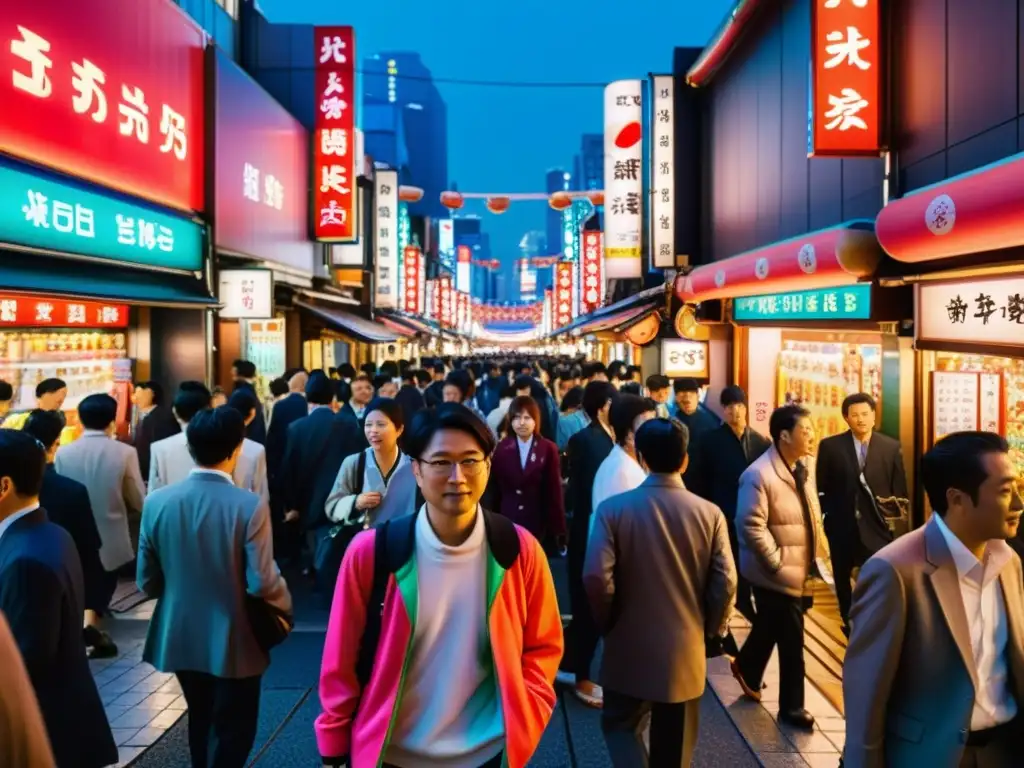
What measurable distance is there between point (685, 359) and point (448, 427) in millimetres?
12932

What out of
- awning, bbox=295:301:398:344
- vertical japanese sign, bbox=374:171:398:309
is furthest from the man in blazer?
vertical japanese sign, bbox=374:171:398:309

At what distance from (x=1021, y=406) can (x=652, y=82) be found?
1103cm

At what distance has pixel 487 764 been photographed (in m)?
2.70

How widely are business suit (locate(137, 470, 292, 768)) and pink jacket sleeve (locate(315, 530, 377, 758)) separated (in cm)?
131

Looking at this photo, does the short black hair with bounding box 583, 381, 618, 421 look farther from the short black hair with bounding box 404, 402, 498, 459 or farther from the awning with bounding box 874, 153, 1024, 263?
the short black hair with bounding box 404, 402, 498, 459

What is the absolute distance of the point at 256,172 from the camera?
50.1 feet

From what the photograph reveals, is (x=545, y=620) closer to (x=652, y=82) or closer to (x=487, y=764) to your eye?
(x=487, y=764)

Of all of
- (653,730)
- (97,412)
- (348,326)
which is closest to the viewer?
(653,730)

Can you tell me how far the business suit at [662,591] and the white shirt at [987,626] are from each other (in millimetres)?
1293

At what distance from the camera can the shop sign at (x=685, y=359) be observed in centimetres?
1512

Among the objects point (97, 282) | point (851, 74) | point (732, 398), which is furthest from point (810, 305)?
point (97, 282)

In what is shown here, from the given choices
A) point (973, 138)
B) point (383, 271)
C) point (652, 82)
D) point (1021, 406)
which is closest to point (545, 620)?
point (1021, 406)

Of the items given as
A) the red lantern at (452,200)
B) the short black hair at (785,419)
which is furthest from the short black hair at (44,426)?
the red lantern at (452,200)

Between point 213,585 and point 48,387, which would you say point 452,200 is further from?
point 213,585
